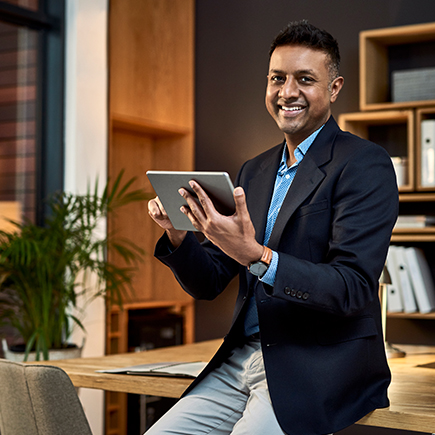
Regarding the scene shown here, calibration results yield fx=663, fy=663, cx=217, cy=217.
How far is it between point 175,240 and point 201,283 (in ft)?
0.51

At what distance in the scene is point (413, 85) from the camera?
11.5 ft

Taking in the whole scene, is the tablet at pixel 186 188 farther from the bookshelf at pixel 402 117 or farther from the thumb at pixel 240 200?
the bookshelf at pixel 402 117

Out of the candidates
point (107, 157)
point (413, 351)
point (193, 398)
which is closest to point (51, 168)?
point (107, 157)

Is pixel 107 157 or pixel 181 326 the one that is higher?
pixel 107 157

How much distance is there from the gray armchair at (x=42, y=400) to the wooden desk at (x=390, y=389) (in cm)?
21

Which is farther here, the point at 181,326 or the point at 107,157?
the point at 181,326

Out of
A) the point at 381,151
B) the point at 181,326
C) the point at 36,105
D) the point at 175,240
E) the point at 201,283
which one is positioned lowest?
the point at 181,326

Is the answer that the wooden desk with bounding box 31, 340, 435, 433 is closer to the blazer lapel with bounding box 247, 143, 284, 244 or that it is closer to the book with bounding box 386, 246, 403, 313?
the blazer lapel with bounding box 247, 143, 284, 244

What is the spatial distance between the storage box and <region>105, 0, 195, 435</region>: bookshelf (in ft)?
5.09

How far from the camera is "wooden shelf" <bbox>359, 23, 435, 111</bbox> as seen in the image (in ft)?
11.6

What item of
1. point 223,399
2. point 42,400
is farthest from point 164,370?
point 42,400

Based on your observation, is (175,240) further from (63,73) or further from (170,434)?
(63,73)

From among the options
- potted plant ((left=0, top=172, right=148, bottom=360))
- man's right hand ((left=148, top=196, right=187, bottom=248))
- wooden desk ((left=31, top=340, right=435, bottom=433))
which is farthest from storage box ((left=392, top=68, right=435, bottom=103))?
man's right hand ((left=148, top=196, right=187, bottom=248))

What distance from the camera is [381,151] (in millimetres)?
1577
